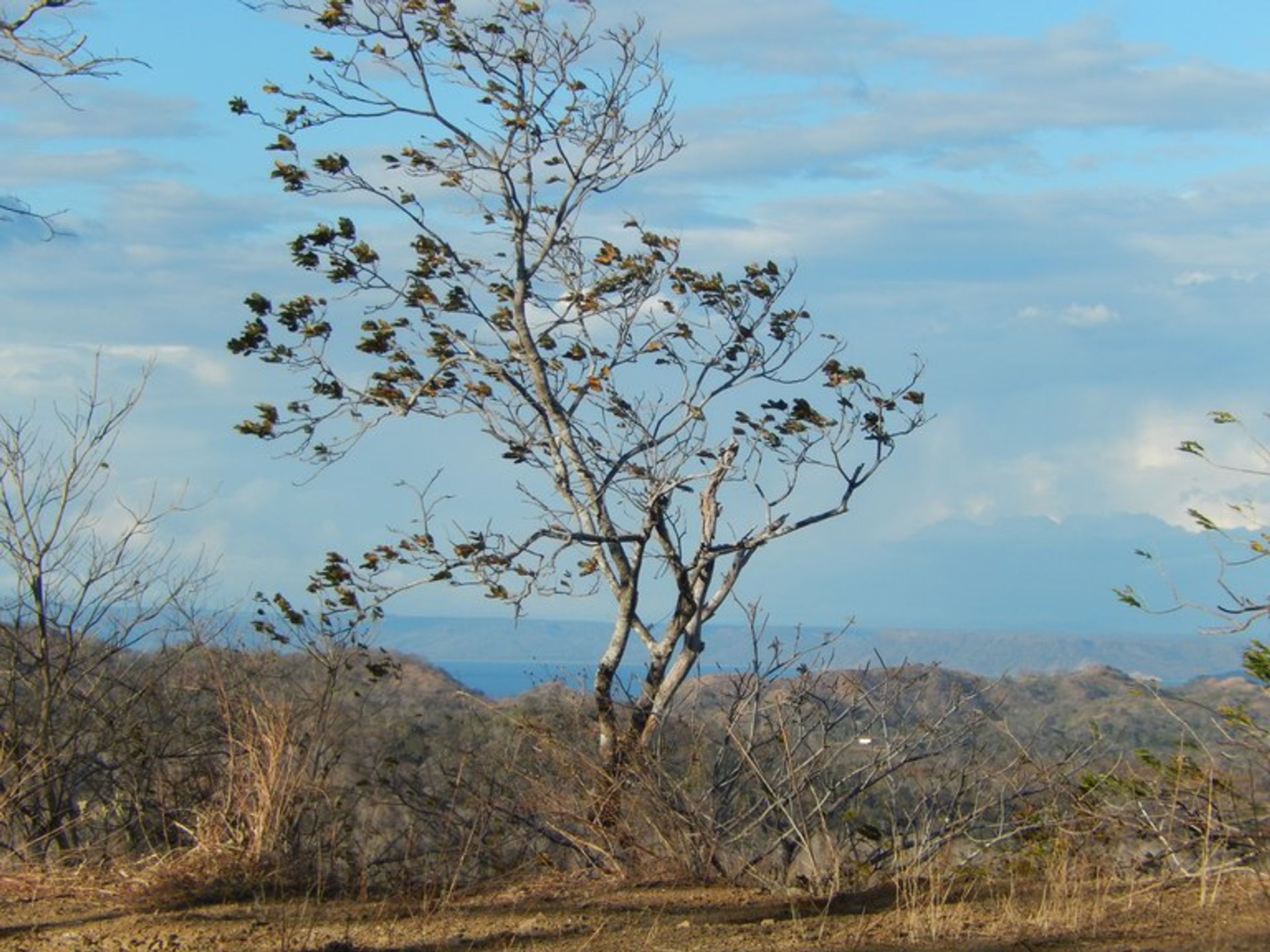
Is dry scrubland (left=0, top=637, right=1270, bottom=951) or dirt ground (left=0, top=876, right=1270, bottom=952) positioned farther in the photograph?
dry scrubland (left=0, top=637, right=1270, bottom=951)

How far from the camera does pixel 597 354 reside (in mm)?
11469

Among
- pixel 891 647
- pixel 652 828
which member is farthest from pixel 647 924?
pixel 891 647

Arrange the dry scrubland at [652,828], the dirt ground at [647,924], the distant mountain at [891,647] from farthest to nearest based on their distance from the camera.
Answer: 1. the distant mountain at [891,647]
2. the dry scrubland at [652,828]
3. the dirt ground at [647,924]

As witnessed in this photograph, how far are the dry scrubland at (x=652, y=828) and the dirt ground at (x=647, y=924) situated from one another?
0.02 meters

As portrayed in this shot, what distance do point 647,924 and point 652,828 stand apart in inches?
63.9

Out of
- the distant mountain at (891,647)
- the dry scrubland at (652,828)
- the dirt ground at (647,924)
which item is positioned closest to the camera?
the dirt ground at (647,924)

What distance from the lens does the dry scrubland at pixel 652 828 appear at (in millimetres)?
7047

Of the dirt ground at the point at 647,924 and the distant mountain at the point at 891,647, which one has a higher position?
the distant mountain at the point at 891,647

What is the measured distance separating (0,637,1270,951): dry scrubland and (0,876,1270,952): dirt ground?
2cm

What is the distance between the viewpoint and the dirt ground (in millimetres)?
6609

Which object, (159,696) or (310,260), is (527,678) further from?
(310,260)

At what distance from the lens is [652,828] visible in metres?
8.79

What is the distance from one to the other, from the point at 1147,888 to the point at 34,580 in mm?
7574

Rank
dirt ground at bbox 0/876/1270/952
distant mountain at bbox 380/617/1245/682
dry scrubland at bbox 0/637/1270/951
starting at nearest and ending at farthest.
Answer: dirt ground at bbox 0/876/1270/952
dry scrubland at bbox 0/637/1270/951
distant mountain at bbox 380/617/1245/682
